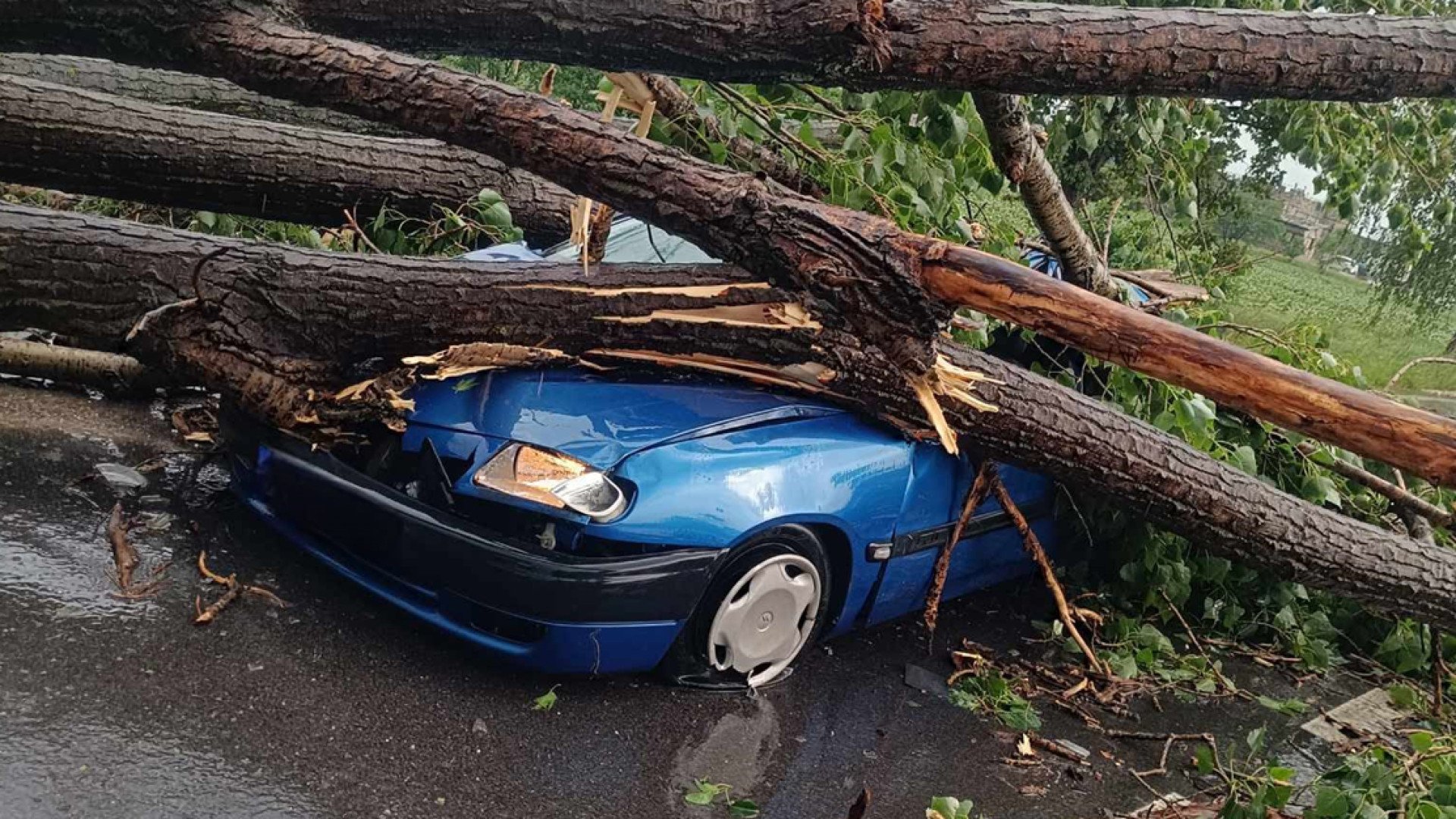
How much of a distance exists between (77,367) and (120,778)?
2.59 m

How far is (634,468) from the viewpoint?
2.98m

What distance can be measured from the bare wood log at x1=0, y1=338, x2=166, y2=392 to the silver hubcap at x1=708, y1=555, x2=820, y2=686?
2678mm

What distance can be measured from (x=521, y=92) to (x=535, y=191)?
97.6 inches

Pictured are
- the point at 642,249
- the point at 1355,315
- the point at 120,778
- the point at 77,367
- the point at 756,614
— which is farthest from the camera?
→ the point at 1355,315

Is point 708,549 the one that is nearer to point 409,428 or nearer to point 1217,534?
point 409,428

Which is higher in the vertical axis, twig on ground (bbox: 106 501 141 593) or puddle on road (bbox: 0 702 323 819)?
twig on ground (bbox: 106 501 141 593)

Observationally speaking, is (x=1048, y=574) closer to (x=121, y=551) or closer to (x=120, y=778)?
(x=120, y=778)

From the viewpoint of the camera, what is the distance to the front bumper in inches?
112

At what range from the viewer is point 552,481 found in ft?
9.61

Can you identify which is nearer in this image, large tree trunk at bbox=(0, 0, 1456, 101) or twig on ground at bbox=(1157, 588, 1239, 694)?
large tree trunk at bbox=(0, 0, 1456, 101)

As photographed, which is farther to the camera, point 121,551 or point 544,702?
point 121,551

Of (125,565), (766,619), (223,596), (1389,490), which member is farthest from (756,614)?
(1389,490)

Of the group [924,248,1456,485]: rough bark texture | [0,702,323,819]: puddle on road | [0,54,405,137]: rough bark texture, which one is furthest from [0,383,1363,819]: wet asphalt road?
[0,54,405,137]: rough bark texture

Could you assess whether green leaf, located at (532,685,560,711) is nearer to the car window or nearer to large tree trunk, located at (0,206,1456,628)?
large tree trunk, located at (0,206,1456,628)
